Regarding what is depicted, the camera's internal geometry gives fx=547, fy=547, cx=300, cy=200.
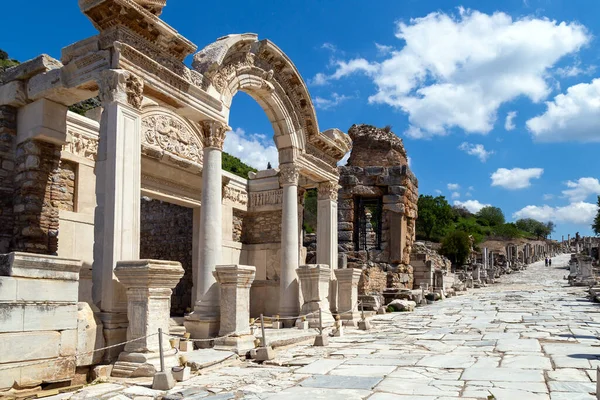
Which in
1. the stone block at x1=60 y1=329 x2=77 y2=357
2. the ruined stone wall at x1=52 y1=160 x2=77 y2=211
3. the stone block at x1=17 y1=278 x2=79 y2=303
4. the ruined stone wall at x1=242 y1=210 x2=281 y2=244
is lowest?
the stone block at x1=60 y1=329 x2=77 y2=357

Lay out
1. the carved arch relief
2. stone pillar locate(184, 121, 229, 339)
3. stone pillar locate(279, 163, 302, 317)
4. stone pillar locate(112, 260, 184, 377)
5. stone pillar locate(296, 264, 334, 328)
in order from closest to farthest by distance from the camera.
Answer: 1. stone pillar locate(112, 260, 184, 377)
2. stone pillar locate(184, 121, 229, 339)
3. the carved arch relief
4. stone pillar locate(296, 264, 334, 328)
5. stone pillar locate(279, 163, 302, 317)

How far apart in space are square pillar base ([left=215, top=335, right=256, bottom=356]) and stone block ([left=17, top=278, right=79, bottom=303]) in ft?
10.1

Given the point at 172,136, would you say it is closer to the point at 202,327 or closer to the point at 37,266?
the point at 202,327

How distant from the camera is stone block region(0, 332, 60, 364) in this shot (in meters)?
6.10

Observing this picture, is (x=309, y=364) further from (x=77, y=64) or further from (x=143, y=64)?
(x=77, y=64)

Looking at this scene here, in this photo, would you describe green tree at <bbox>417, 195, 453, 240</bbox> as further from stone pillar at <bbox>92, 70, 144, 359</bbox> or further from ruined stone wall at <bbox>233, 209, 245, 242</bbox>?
stone pillar at <bbox>92, 70, 144, 359</bbox>

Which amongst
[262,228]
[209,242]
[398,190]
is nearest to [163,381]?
[209,242]

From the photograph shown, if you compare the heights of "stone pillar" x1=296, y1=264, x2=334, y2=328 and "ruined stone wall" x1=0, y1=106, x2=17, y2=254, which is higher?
"ruined stone wall" x1=0, y1=106, x2=17, y2=254

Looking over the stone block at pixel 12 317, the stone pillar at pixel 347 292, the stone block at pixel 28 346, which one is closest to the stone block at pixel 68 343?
the stone block at pixel 28 346

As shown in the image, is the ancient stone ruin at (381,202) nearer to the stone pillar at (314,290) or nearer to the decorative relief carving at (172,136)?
the stone pillar at (314,290)

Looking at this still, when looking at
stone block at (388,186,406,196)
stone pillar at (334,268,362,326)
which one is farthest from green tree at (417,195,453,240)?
stone pillar at (334,268,362,326)

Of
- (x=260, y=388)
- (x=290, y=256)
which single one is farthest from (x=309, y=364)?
(x=290, y=256)

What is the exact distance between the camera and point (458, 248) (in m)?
53.3

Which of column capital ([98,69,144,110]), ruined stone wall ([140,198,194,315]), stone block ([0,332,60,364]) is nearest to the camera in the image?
stone block ([0,332,60,364])
